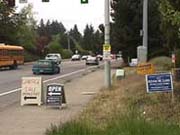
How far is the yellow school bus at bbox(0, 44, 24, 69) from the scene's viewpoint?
59938mm

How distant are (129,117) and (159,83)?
10.4 ft

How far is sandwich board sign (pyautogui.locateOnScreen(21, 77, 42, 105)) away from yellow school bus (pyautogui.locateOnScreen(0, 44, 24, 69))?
38.3 metres

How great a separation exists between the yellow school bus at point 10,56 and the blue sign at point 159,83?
4361 centimetres

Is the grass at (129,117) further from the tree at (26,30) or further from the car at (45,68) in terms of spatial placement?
the tree at (26,30)

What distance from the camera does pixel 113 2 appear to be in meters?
65.0

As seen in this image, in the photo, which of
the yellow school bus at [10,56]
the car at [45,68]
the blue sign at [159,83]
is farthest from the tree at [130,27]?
the blue sign at [159,83]

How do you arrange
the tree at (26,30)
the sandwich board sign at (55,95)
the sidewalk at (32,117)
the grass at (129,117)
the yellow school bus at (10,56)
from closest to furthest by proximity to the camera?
the grass at (129,117), the sidewalk at (32,117), the sandwich board sign at (55,95), the yellow school bus at (10,56), the tree at (26,30)

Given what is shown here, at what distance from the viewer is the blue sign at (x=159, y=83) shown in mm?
16562

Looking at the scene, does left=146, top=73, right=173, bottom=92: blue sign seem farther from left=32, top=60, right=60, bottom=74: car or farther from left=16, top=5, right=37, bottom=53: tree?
left=16, top=5, right=37, bottom=53: tree

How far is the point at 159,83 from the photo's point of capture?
54.7ft

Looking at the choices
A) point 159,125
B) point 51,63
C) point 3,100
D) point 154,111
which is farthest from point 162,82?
point 51,63

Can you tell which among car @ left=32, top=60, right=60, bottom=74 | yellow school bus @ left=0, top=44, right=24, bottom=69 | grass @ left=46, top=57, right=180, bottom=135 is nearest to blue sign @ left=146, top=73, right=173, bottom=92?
grass @ left=46, top=57, right=180, bottom=135

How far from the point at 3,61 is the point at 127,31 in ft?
43.7

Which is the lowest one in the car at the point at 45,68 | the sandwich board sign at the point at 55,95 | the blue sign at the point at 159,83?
the car at the point at 45,68
